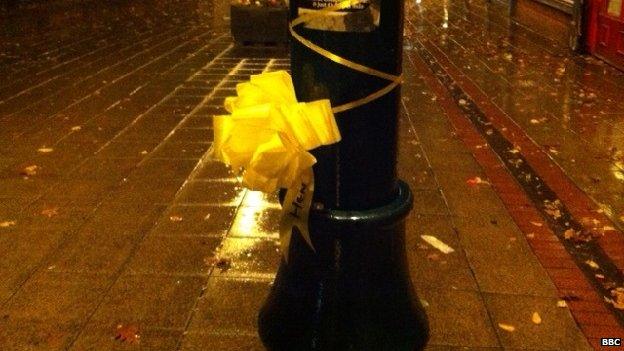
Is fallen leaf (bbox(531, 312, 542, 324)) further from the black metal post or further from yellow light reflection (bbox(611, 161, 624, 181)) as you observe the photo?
yellow light reflection (bbox(611, 161, 624, 181))

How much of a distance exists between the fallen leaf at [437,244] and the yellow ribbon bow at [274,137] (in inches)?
85.4

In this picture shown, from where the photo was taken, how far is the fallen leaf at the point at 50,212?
500cm

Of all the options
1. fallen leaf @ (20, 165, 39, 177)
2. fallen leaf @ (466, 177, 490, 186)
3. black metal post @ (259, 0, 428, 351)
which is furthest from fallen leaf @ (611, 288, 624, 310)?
fallen leaf @ (20, 165, 39, 177)

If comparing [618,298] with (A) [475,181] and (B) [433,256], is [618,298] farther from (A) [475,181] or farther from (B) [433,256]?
(A) [475,181]

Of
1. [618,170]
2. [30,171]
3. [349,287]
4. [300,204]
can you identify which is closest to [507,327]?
[349,287]

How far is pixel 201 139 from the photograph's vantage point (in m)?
6.88

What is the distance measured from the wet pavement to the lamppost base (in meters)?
0.51

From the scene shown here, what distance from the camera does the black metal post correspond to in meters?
2.45

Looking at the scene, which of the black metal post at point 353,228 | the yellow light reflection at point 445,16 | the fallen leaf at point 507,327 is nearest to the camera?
the black metal post at point 353,228

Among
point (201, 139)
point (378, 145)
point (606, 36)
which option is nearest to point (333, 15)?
point (378, 145)

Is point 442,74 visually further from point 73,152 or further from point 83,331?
point 83,331

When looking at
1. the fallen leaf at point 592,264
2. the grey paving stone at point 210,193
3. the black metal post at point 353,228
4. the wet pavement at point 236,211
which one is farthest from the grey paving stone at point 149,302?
the fallen leaf at point 592,264

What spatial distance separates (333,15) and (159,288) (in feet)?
7.42

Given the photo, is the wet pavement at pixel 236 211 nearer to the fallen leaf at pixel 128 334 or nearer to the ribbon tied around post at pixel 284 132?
the fallen leaf at pixel 128 334
